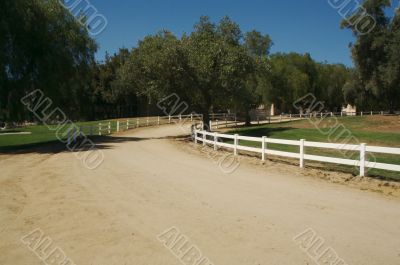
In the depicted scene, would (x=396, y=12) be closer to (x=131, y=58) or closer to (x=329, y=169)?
(x=131, y=58)

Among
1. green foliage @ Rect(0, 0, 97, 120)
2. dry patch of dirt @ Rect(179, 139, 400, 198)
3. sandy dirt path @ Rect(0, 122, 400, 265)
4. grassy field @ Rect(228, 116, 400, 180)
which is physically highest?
green foliage @ Rect(0, 0, 97, 120)

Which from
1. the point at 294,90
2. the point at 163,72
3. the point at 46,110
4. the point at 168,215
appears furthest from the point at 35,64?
the point at 294,90

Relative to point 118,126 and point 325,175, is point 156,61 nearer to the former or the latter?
point 118,126

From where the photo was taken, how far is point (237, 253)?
5.80 metres

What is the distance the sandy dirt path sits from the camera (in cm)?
583

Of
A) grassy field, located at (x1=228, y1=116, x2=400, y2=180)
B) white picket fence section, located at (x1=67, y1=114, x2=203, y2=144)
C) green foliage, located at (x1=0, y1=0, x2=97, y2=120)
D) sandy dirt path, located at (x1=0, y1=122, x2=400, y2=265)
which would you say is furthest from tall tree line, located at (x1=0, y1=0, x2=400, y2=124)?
sandy dirt path, located at (x1=0, y1=122, x2=400, y2=265)

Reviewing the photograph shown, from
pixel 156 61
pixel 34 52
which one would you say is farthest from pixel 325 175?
pixel 156 61

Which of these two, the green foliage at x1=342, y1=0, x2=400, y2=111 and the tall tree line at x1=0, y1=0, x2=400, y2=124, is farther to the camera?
the green foliage at x1=342, y1=0, x2=400, y2=111

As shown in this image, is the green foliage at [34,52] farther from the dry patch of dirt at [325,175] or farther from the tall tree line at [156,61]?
the dry patch of dirt at [325,175]

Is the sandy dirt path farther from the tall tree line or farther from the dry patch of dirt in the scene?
the tall tree line

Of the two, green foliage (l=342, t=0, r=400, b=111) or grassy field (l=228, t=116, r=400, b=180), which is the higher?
green foliage (l=342, t=0, r=400, b=111)

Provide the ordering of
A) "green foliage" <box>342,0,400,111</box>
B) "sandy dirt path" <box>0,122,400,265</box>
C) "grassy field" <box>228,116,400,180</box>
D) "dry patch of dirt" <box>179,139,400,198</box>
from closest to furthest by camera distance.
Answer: "sandy dirt path" <box>0,122,400,265</box> → "dry patch of dirt" <box>179,139,400,198</box> → "grassy field" <box>228,116,400,180</box> → "green foliage" <box>342,0,400,111</box>

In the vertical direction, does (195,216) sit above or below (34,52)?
below

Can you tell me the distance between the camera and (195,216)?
7.84 metres
